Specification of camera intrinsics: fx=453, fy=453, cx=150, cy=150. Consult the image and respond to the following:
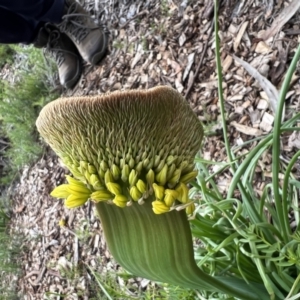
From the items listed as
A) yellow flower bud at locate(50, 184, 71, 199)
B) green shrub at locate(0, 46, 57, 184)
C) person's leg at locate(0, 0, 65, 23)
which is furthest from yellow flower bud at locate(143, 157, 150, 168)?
green shrub at locate(0, 46, 57, 184)

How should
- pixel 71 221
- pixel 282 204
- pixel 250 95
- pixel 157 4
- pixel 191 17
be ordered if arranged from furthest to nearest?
pixel 71 221, pixel 157 4, pixel 191 17, pixel 250 95, pixel 282 204

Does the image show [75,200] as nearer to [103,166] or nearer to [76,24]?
[103,166]

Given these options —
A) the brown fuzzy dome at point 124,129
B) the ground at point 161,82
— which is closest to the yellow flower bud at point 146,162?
the brown fuzzy dome at point 124,129

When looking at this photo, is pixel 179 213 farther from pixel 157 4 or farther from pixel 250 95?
pixel 157 4

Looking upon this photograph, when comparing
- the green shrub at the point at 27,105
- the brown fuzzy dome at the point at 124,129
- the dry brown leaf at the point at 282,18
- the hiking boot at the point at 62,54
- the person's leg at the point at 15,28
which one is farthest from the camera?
the green shrub at the point at 27,105

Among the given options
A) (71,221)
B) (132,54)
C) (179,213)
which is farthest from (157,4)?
(179,213)

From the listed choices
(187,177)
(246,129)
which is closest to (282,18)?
(246,129)

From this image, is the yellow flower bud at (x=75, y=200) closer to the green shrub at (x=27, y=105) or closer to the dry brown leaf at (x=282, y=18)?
the dry brown leaf at (x=282, y=18)

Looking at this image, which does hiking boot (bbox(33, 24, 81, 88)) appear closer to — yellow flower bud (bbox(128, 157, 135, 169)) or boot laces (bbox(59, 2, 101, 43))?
boot laces (bbox(59, 2, 101, 43))
